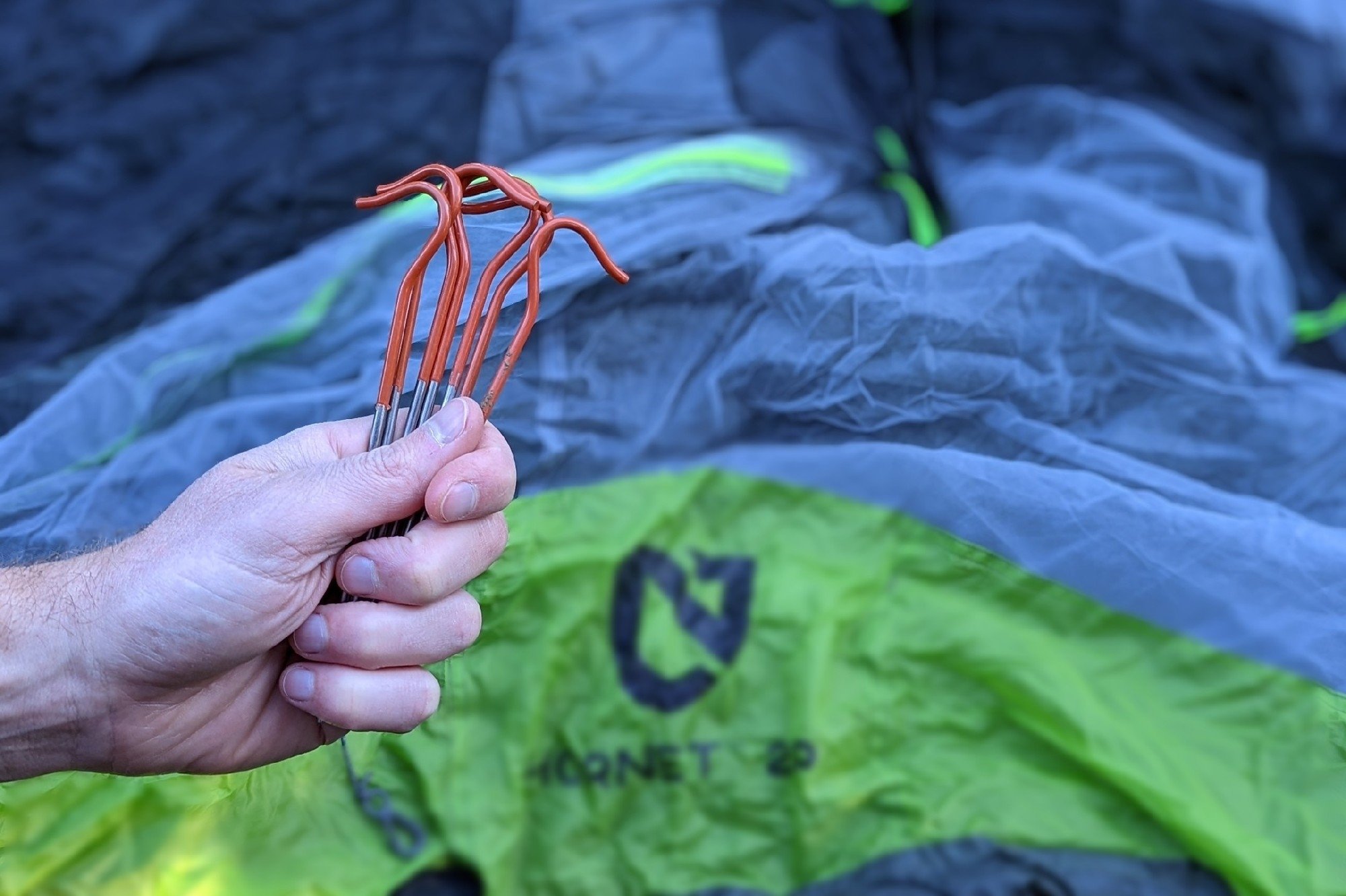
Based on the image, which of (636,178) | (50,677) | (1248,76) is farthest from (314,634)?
(1248,76)

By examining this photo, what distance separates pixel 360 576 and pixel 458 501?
65 mm

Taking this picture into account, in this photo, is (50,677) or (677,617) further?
(677,617)

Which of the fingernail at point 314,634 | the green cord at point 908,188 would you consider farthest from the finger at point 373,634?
the green cord at point 908,188

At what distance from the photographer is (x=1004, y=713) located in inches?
27.5

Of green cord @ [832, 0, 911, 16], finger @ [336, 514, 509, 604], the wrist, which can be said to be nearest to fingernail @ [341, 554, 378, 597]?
finger @ [336, 514, 509, 604]

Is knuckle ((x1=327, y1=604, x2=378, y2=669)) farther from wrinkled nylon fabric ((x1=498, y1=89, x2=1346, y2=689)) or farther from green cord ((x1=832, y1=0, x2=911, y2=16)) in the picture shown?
green cord ((x1=832, y1=0, x2=911, y2=16))

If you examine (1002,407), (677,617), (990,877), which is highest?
(1002,407)

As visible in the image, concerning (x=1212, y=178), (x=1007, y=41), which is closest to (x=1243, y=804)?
(x=1212, y=178)

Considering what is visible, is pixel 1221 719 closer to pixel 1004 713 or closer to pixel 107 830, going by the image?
pixel 1004 713

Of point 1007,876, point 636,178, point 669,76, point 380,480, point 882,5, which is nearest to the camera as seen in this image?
point 380,480

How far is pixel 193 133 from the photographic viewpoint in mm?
896

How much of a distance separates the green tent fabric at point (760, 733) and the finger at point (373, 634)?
0.47ft

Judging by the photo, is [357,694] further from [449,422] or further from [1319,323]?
[1319,323]

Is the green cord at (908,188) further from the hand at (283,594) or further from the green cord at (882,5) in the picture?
the hand at (283,594)
